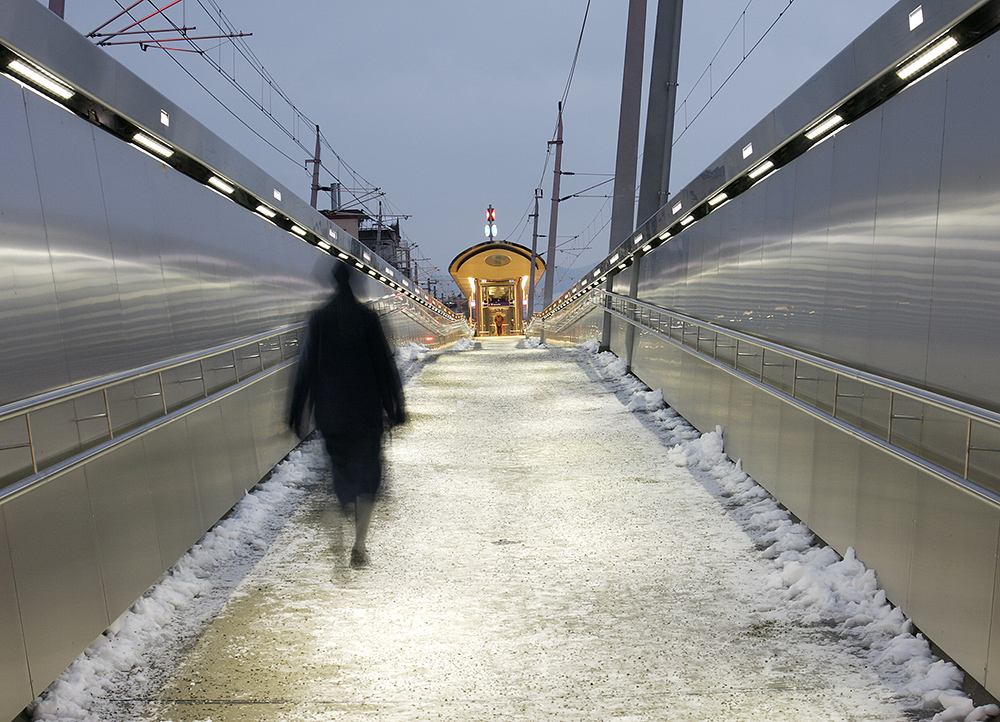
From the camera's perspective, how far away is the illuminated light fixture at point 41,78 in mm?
2973

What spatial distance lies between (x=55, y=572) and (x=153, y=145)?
8.10 feet

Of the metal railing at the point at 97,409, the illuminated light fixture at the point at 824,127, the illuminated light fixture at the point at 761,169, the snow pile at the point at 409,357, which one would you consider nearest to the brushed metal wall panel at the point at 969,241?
the illuminated light fixture at the point at 824,127

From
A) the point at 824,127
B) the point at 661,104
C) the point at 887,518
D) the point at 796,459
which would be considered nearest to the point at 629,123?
the point at 661,104

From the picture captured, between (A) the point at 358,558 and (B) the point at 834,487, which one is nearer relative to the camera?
→ (B) the point at 834,487

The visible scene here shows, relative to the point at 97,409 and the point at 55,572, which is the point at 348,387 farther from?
the point at 55,572

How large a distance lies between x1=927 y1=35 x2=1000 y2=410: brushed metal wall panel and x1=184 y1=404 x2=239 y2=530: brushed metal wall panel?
11.9ft

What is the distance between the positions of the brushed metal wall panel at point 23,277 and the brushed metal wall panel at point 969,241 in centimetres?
337

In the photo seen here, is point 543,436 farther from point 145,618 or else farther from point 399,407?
point 145,618

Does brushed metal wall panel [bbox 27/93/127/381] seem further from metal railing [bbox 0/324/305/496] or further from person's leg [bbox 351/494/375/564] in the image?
→ person's leg [bbox 351/494/375/564]

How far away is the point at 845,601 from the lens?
340cm

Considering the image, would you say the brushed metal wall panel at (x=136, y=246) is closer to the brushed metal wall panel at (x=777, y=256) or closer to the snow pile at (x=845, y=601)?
the snow pile at (x=845, y=601)

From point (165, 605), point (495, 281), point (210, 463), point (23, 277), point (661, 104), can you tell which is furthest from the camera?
point (495, 281)

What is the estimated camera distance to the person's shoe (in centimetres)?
413

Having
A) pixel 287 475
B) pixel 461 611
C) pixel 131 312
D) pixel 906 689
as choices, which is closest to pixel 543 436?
pixel 287 475
